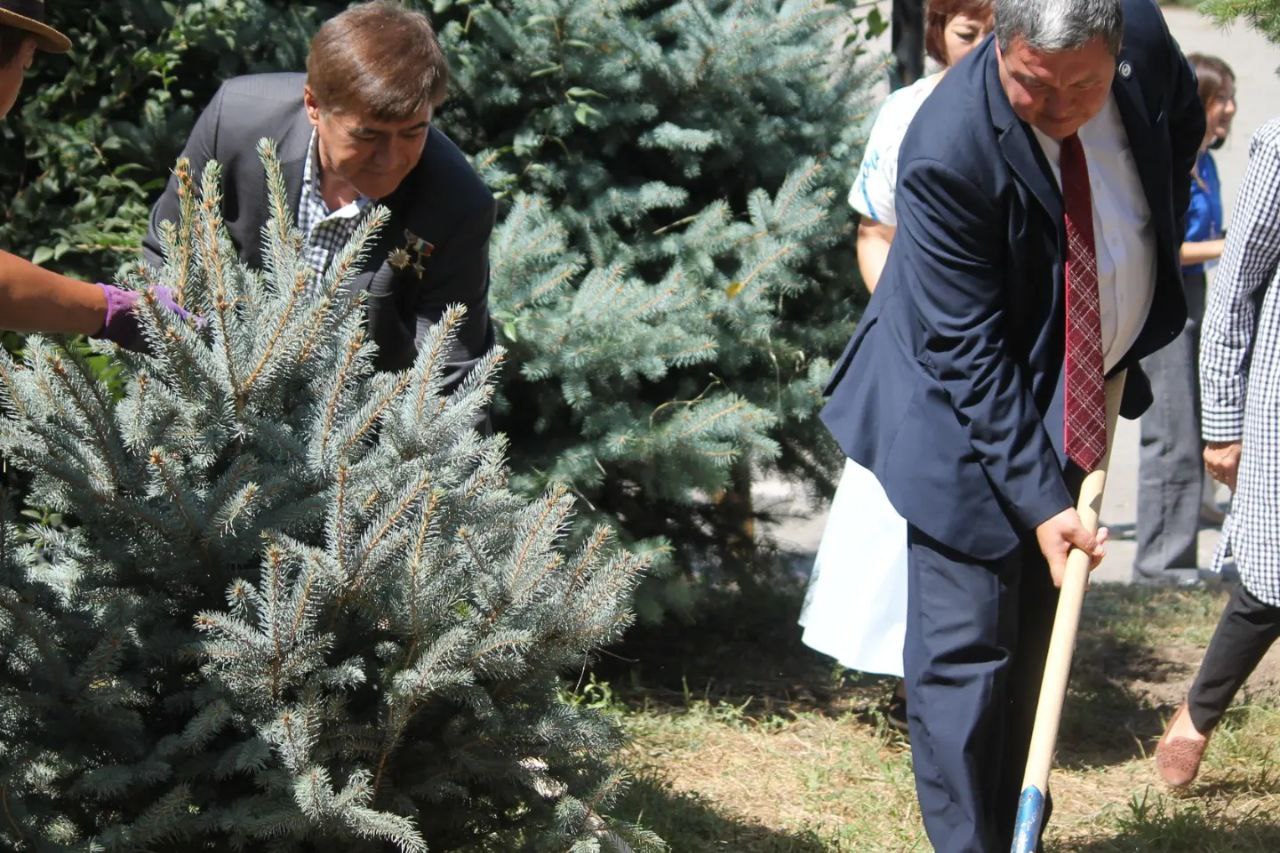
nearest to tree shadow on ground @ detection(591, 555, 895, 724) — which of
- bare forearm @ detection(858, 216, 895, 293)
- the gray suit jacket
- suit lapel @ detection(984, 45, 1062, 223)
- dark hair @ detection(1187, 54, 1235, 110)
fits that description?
bare forearm @ detection(858, 216, 895, 293)

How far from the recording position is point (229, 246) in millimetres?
2518

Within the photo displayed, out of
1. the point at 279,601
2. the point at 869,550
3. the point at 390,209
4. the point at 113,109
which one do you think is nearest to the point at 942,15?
the point at 869,550

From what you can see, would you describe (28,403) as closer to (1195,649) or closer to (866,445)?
(866,445)

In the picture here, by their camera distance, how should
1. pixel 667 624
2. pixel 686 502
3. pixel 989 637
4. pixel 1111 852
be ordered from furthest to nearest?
pixel 667 624
pixel 686 502
pixel 1111 852
pixel 989 637

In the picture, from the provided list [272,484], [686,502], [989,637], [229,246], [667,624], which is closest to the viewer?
[272,484]

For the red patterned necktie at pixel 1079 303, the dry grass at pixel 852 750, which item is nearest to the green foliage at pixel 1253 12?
the red patterned necktie at pixel 1079 303

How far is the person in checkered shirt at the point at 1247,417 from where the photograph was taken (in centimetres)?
334

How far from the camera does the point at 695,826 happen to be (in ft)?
11.2

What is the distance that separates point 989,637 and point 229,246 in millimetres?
1546

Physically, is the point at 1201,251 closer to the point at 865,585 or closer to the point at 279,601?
the point at 865,585

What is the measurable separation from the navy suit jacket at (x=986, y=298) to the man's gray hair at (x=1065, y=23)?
0.19 m

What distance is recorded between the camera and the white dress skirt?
3758mm

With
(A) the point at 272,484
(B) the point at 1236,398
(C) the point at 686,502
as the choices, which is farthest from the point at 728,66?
(A) the point at 272,484

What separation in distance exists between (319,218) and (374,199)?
14 cm
